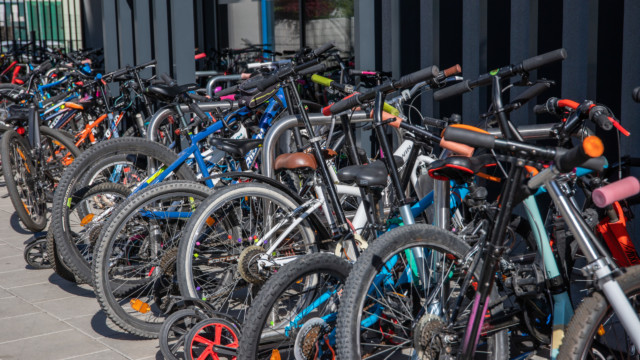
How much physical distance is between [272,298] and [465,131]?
972 mm

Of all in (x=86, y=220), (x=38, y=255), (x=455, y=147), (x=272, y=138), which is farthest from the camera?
(x=38, y=255)

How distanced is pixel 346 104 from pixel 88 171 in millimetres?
1885

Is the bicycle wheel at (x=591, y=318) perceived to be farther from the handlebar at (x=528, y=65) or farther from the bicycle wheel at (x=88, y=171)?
the bicycle wheel at (x=88, y=171)

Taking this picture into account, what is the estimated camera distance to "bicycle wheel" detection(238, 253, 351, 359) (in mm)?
2752

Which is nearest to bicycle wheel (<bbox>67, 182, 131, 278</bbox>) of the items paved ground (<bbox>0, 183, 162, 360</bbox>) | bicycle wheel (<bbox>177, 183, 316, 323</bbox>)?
paved ground (<bbox>0, 183, 162, 360</bbox>)

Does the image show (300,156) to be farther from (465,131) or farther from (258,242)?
(465,131)

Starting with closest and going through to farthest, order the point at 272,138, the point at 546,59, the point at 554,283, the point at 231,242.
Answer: the point at 554,283 → the point at 546,59 → the point at 231,242 → the point at 272,138

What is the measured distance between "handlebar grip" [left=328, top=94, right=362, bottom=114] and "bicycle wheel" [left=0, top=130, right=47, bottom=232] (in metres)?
3.48

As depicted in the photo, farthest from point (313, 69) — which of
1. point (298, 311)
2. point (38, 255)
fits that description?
point (38, 255)

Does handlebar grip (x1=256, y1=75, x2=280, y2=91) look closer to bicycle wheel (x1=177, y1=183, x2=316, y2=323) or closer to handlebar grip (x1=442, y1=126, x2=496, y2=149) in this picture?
bicycle wheel (x1=177, y1=183, x2=316, y2=323)

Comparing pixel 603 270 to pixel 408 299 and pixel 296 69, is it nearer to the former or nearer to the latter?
pixel 408 299

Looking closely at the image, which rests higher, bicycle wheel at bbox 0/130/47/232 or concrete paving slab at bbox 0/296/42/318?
bicycle wheel at bbox 0/130/47/232

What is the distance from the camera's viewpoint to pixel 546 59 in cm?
297

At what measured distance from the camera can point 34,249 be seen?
5930 millimetres
